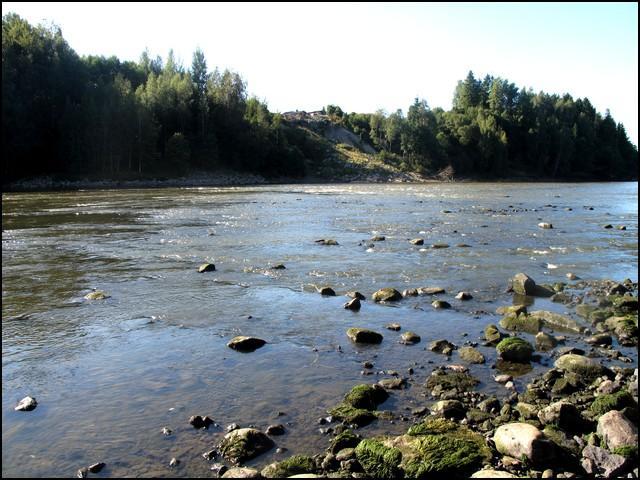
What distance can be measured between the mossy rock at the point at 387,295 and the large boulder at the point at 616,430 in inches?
271

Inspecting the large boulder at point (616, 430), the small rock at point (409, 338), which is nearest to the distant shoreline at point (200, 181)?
the small rock at point (409, 338)

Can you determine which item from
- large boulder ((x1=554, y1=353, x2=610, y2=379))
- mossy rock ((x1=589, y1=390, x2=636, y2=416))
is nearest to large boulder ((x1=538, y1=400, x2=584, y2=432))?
mossy rock ((x1=589, y1=390, x2=636, y2=416))

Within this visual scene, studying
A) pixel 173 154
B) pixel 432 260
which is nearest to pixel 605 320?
pixel 432 260

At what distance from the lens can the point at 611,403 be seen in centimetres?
703

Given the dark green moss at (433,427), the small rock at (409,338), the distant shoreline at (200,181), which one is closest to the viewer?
the dark green moss at (433,427)

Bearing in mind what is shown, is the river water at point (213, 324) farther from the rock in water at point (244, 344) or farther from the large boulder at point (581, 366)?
the large boulder at point (581, 366)

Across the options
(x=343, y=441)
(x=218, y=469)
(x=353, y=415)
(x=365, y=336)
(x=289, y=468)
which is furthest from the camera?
(x=365, y=336)

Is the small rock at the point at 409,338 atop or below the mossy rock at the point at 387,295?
below

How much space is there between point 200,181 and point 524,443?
86.6m

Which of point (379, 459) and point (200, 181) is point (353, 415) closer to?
point (379, 459)

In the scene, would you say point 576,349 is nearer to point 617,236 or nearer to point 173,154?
point 617,236

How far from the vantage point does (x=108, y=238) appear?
77.5ft

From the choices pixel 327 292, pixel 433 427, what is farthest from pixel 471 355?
pixel 327 292

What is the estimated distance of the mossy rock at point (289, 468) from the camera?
18.6 feet
